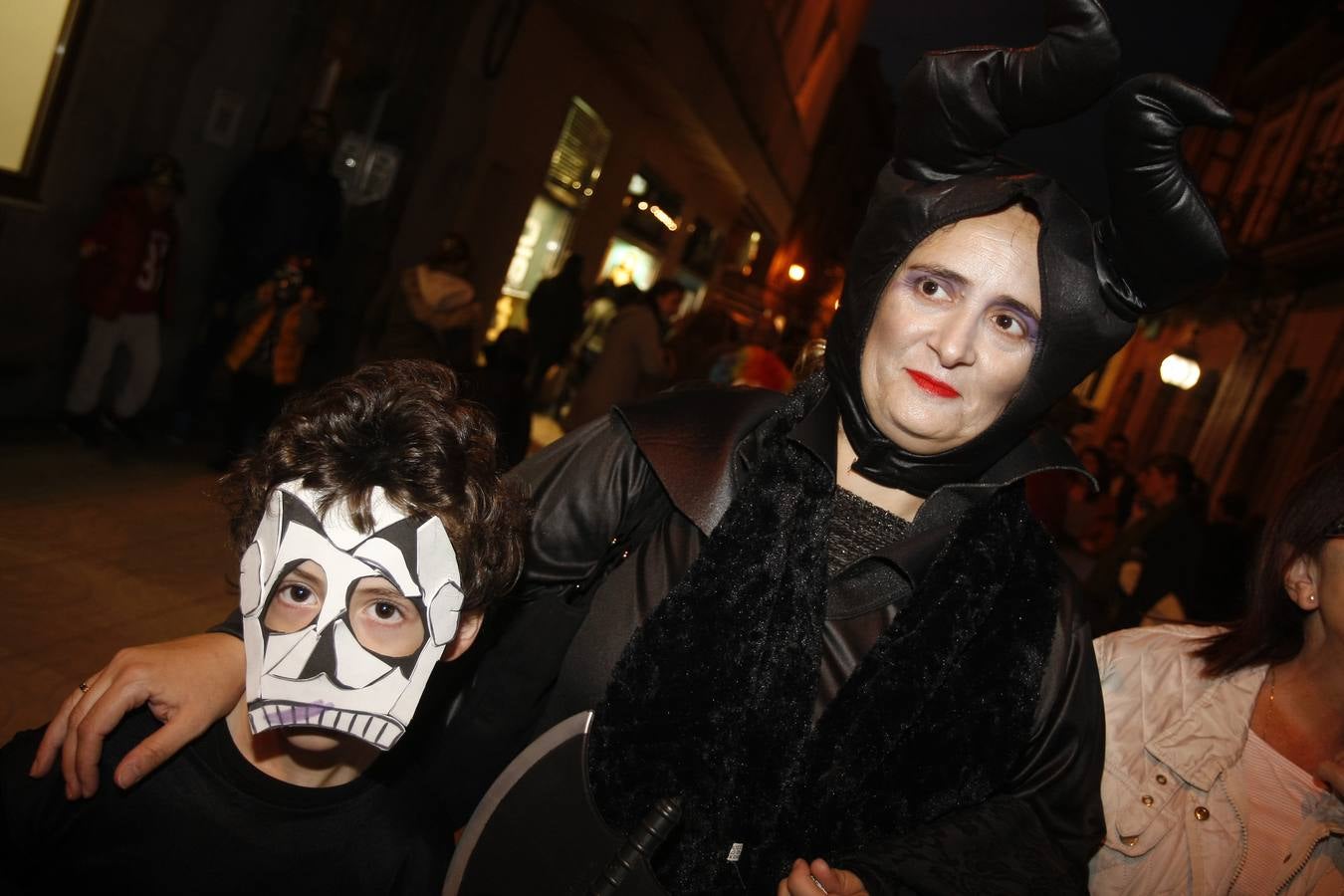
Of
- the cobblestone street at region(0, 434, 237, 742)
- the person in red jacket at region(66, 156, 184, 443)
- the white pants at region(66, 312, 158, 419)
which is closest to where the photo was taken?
the cobblestone street at region(0, 434, 237, 742)

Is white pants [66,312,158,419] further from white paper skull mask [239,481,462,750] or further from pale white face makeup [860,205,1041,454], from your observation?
pale white face makeup [860,205,1041,454]

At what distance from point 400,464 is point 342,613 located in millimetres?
234

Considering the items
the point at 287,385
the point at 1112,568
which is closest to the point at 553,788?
→ the point at 1112,568

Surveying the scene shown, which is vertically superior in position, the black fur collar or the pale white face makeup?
the pale white face makeup

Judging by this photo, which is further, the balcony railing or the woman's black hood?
the balcony railing

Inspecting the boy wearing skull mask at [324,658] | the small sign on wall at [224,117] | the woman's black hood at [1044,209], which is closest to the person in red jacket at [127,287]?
the small sign on wall at [224,117]

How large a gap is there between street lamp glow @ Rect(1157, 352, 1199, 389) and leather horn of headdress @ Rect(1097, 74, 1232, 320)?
13303mm

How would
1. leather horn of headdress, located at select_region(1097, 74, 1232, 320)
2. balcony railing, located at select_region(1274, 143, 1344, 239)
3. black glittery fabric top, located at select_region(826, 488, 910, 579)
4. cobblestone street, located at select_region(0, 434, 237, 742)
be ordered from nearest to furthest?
leather horn of headdress, located at select_region(1097, 74, 1232, 320) → black glittery fabric top, located at select_region(826, 488, 910, 579) → cobblestone street, located at select_region(0, 434, 237, 742) → balcony railing, located at select_region(1274, 143, 1344, 239)

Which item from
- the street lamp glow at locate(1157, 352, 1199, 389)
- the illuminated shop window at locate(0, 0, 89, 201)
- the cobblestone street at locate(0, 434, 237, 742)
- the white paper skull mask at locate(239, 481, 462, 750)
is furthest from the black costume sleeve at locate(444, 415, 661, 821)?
the street lamp glow at locate(1157, 352, 1199, 389)

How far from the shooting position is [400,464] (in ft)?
4.75

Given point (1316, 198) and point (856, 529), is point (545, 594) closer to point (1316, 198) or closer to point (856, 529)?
point (856, 529)

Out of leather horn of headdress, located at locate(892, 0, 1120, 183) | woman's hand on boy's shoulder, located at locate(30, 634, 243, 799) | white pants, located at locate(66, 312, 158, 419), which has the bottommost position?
white pants, located at locate(66, 312, 158, 419)

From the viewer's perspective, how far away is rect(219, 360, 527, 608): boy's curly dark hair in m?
1.43

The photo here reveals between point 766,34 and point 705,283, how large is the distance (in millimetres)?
7511
